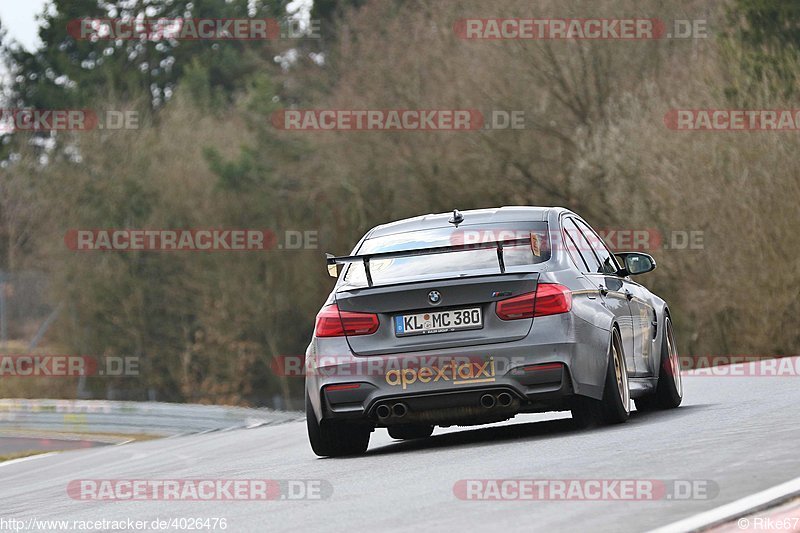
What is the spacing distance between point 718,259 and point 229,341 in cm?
2575

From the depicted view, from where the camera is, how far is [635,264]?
12.4 m

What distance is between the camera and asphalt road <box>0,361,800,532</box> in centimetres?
733

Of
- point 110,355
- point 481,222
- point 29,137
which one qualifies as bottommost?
point 110,355

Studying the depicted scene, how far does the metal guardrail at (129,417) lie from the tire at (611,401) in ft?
44.7

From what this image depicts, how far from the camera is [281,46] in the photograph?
62.2m

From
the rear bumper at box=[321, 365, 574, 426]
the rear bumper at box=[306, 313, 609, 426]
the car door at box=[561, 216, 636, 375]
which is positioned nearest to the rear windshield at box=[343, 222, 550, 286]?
the car door at box=[561, 216, 636, 375]

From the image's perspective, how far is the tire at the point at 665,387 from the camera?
12828mm

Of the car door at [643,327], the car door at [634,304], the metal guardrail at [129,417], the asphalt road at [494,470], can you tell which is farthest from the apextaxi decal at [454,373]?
the metal guardrail at [129,417]

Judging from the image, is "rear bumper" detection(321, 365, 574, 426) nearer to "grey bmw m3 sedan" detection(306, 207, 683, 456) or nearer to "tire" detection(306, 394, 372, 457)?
"grey bmw m3 sedan" detection(306, 207, 683, 456)

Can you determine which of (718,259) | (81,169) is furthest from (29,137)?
(718,259)

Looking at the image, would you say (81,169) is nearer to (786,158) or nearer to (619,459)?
(786,158)

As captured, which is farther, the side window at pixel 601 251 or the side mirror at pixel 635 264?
the side mirror at pixel 635 264

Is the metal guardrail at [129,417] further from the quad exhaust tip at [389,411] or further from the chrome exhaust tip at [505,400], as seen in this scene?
the chrome exhaust tip at [505,400]

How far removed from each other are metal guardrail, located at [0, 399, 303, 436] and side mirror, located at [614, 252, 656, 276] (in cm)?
1259
